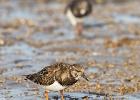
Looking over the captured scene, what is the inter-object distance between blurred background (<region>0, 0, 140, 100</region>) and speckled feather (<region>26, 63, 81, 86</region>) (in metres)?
0.66

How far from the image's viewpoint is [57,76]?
11.2 m

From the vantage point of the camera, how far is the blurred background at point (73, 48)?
1283 cm

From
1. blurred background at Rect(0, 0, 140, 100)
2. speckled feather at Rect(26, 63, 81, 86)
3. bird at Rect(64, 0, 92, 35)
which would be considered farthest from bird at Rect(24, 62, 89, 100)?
bird at Rect(64, 0, 92, 35)

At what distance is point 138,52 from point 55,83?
738 cm

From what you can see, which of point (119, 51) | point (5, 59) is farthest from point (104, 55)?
point (5, 59)

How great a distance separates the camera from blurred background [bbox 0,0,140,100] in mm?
12828

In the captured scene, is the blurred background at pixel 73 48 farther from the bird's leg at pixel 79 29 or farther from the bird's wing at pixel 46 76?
the bird's wing at pixel 46 76

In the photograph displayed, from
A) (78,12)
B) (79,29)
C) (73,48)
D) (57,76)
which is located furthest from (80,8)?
(57,76)

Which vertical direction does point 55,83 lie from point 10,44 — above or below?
below

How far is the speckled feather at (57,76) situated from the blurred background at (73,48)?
657 millimetres

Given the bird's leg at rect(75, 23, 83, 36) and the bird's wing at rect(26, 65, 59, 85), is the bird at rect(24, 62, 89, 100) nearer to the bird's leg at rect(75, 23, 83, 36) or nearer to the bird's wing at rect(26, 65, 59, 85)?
the bird's wing at rect(26, 65, 59, 85)

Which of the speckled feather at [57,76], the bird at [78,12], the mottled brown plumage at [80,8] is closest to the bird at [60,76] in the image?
the speckled feather at [57,76]

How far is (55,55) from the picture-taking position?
697 inches

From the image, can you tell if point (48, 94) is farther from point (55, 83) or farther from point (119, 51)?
point (119, 51)
